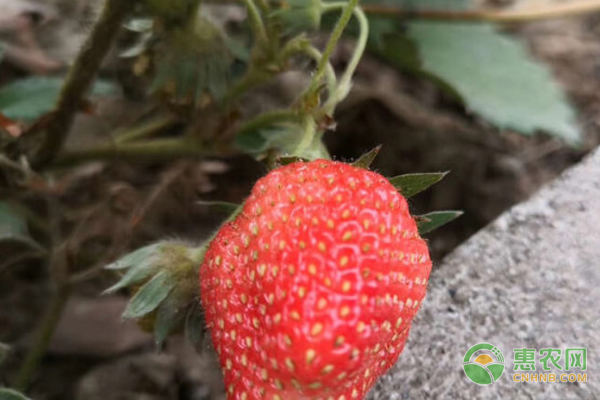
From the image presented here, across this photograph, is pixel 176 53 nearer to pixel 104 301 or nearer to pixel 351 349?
pixel 104 301

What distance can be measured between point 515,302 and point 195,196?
0.69 metres

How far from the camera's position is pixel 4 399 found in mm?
918

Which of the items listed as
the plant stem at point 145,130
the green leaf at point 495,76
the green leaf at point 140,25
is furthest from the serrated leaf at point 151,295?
the green leaf at point 495,76

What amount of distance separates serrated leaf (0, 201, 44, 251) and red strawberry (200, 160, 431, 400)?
469 millimetres

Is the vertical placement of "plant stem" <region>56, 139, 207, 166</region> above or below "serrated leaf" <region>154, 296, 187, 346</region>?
below

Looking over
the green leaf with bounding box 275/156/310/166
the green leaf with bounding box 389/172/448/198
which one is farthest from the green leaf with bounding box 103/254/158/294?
the green leaf with bounding box 389/172/448/198

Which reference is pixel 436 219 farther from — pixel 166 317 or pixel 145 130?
pixel 145 130

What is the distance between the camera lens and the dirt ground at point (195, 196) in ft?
4.69

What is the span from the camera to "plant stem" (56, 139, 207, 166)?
4.80 ft

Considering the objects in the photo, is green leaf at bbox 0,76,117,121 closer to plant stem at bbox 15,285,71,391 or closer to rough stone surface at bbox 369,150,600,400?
plant stem at bbox 15,285,71,391

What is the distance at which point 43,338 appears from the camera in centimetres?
136

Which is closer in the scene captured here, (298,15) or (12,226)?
(298,15)

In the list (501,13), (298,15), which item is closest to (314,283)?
(298,15)

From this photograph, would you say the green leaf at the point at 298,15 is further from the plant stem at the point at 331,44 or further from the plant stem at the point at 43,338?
the plant stem at the point at 43,338
